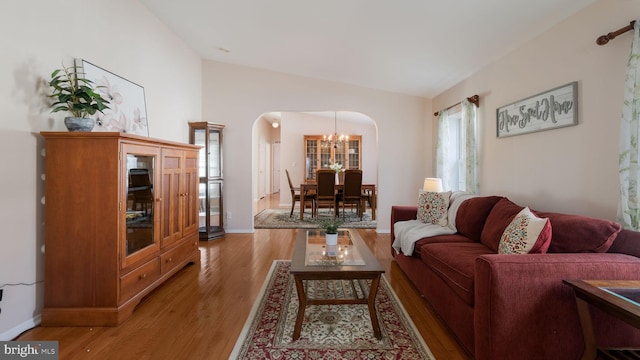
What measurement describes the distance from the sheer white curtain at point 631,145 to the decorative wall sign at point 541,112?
1.43 ft

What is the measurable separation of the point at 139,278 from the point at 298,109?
356 centimetres

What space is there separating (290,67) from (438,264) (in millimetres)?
3790

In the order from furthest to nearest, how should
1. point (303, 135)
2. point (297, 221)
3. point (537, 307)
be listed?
point (303, 135)
point (297, 221)
point (537, 307)

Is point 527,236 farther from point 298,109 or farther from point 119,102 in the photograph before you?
point 298,109

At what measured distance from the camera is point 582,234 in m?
1.82

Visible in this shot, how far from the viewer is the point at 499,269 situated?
4.83ft

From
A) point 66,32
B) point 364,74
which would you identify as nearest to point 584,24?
point 364,74

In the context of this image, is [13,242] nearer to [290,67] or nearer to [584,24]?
[290,67]

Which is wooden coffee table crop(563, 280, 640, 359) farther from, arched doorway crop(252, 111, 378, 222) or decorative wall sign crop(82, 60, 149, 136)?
arched doorway crop(252, 111, 378, 222)

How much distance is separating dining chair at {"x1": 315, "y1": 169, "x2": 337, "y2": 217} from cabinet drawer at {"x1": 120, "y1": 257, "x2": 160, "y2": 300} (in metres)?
3.64

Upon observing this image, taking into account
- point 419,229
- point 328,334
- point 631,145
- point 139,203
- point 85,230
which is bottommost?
point 328,334

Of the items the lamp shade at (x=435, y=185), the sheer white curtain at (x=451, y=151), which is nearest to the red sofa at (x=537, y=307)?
the lamp shade at (x=435, y=185)

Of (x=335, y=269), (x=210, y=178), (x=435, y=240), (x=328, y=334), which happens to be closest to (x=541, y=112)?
(x=435, y=240)

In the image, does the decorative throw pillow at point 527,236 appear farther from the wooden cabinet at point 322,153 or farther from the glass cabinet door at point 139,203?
the wooden cabinet at point 322,153
